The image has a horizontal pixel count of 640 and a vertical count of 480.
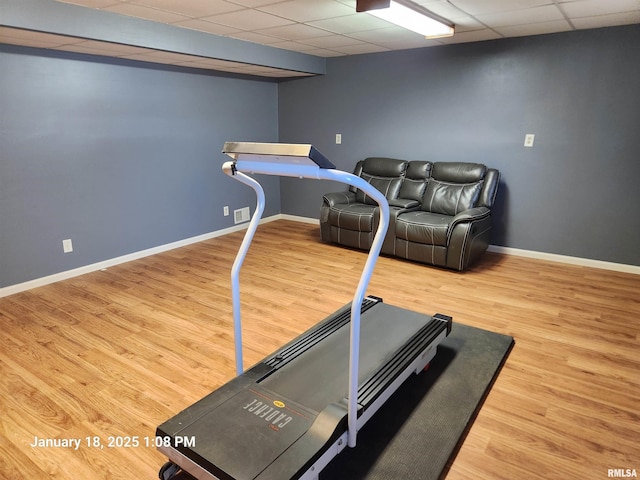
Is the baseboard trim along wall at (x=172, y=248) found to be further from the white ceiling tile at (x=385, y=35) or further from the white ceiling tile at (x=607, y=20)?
the white ceiling tile at (x=385, y=35)

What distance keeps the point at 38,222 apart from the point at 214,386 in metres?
2.54

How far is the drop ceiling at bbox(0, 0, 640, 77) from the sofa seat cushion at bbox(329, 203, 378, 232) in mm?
1757

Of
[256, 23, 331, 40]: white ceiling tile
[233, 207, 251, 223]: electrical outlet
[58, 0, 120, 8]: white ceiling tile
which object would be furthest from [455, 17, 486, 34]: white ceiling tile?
[233, 207, 251, 223]: electrical outlet

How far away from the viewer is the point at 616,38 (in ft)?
12.0

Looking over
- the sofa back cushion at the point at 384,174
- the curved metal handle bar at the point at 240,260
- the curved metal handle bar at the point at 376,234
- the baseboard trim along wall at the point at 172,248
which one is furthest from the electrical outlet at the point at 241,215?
the curved metal handle bar at the point at 376,234

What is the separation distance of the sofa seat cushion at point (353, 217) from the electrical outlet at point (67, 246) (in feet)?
8.74

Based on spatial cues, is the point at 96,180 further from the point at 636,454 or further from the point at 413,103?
the point at 636,454

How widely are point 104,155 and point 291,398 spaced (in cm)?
332

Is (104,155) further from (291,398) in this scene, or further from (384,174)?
(291,398)

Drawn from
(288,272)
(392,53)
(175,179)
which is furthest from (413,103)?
(175,179)

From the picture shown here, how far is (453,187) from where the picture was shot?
441 centimetres

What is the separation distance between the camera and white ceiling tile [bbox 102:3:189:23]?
291 centimetres

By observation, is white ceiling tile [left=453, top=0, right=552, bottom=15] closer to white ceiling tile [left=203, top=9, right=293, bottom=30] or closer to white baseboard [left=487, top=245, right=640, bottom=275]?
white ceiling tile [left=203, top=9, right=293, bottom=30]

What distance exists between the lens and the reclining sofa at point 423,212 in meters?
3.92
